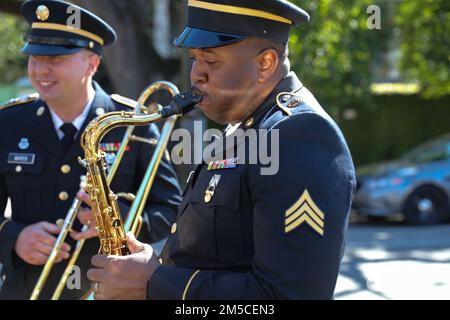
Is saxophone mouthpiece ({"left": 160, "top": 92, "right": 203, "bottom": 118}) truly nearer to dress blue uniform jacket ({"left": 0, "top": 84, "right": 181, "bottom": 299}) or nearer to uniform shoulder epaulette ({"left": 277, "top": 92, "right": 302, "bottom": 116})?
uniform shoulder epaulette ({"left": 277, "top": 92, "right": 302, "bottom": 116})

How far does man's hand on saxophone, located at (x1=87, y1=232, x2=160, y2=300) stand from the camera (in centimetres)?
209

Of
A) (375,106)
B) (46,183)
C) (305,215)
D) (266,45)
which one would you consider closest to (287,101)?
(266,45)

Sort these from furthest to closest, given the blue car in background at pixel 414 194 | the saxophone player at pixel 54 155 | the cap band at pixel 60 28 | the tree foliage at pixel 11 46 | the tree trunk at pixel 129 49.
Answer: the tree foliage at pixel 11 46, the blue car in background at pixel 414 194, the tree trunk at pixel 129 49, the cap band at pixel 60 28, the saxophone player at pixel 54 155

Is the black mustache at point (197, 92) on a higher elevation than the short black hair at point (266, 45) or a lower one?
lower

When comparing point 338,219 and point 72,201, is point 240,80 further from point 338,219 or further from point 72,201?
point 72,201

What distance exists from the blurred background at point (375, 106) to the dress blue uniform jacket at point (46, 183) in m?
2.14

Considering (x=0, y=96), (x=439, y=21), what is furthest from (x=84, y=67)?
(x=0, y=96)

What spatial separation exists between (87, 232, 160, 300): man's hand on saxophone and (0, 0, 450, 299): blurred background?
3.22 metres

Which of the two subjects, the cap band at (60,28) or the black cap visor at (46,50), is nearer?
the black cap visor at (46,50)

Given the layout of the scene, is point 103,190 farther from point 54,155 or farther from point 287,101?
point 54,155

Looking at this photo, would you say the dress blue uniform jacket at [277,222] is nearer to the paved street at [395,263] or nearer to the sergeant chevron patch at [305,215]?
the sergeant chevron patch at [305,215]

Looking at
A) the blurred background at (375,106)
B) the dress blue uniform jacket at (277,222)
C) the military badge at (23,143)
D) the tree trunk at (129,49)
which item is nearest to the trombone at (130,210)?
the military badge at (23,143)

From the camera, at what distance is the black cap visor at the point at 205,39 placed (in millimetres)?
2166

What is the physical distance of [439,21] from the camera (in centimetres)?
1280
